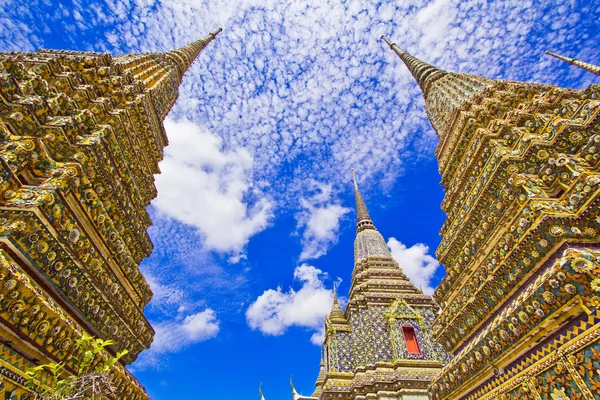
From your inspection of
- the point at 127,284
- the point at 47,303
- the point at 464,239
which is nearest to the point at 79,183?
the point at 47,303

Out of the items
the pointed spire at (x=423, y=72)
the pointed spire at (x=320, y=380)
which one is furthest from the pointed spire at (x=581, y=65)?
the pointed spire at (x=320, y=380)

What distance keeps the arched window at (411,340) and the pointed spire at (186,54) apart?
18.4 metres

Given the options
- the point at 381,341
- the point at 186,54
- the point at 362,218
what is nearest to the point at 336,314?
the point at 381,341

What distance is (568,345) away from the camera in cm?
482

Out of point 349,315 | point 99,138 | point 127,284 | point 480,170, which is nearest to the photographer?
point 99,138

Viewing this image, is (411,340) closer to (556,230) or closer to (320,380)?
(320,380)

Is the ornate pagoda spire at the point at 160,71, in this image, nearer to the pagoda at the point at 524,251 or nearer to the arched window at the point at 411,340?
the pagoda at the point at 524,251

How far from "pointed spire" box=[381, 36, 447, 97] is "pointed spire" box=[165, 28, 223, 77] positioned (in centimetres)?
1236

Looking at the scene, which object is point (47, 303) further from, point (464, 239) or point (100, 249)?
point (464, 239)

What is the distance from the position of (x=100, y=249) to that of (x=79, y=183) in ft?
4.98

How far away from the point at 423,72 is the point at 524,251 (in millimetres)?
13107

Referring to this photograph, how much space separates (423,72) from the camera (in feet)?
54.2

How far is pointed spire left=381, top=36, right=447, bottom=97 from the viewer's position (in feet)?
50.5

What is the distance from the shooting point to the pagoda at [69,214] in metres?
4.24
